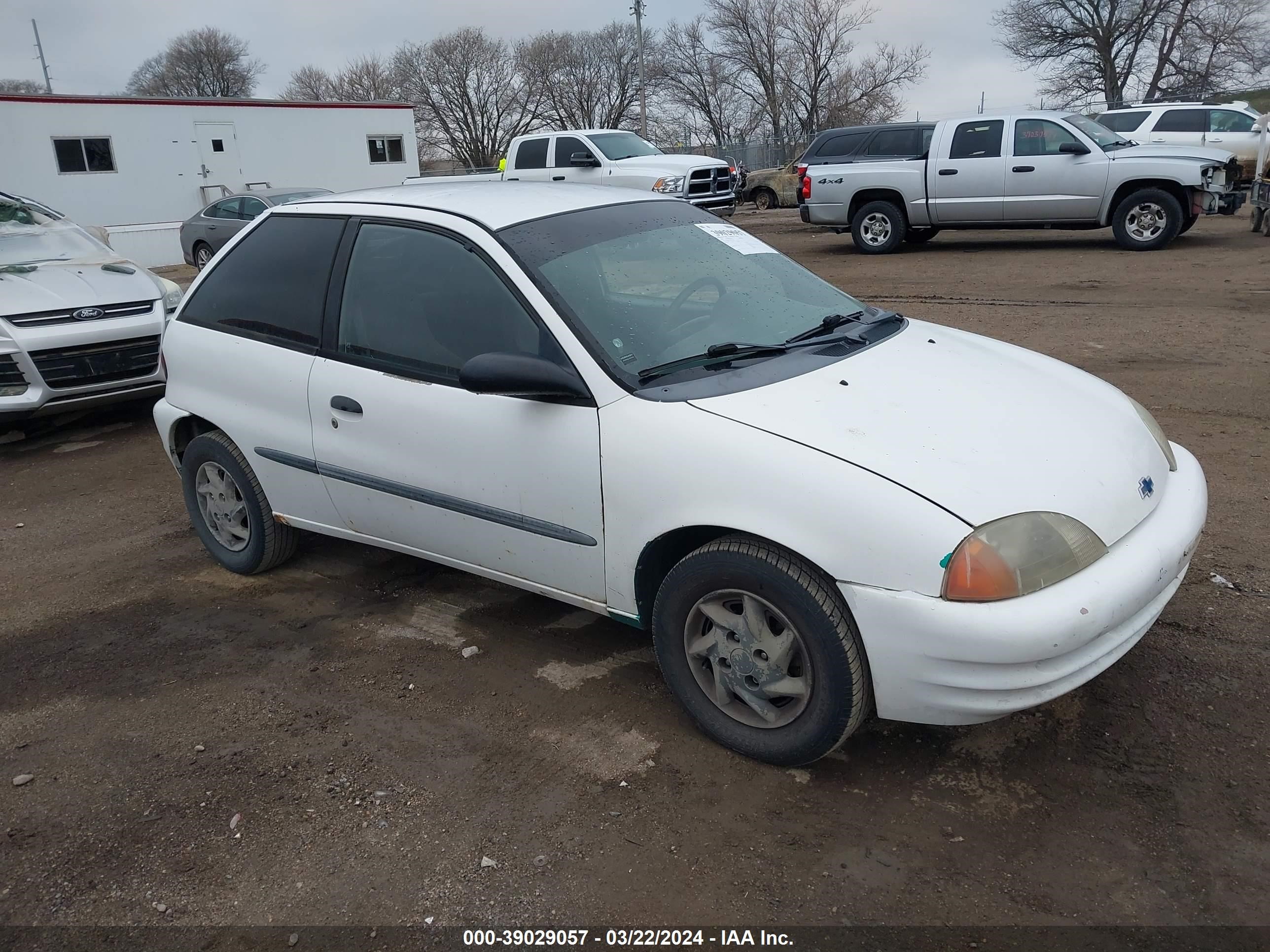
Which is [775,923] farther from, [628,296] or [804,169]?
[804,169]

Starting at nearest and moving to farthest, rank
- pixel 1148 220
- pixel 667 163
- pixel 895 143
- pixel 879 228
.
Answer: pixel 1148 220
pixel 895 143
pixel 879 228
pixel 667 163

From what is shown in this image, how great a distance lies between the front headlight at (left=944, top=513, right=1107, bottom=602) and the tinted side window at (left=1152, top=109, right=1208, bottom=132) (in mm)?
18986

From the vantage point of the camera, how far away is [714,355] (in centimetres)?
325

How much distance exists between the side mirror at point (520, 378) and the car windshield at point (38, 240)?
252 inches

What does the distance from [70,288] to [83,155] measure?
783 inches

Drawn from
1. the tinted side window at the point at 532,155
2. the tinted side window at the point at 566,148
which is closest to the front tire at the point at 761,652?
the tinted side window at the point at 566,148

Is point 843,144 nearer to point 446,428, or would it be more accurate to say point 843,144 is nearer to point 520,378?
point 446,428

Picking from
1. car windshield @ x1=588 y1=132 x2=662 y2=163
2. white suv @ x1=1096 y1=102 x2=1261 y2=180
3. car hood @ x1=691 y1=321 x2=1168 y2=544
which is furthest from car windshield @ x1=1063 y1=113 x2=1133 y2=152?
car hood @ x1=691 y1=321 x2=1168 y2=544

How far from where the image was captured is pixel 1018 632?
97.1 inches

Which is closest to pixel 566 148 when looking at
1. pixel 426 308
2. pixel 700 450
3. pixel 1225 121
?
pixel 1225 121

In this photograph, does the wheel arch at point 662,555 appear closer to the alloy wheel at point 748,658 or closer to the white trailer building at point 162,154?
the alloy wheel at point 748,658

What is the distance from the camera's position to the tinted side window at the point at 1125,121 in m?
18.6

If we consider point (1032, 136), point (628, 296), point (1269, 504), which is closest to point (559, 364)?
point (628, 296)

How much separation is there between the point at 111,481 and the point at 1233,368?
7.72 metres
